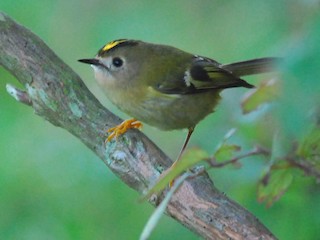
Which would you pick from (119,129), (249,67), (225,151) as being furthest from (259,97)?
(249,67)

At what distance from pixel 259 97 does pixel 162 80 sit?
1056 mm

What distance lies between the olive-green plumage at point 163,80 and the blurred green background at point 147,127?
10 centimetres

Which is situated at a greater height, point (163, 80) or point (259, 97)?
point (163, 80)

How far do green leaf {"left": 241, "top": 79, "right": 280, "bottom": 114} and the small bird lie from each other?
859 millimetres

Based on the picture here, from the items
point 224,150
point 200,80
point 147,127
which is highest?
point 147,127

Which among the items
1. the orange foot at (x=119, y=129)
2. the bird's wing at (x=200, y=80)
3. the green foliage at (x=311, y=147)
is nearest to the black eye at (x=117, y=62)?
the bird's wing at (x=200, y=80)

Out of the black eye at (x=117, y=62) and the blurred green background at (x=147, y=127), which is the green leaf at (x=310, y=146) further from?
the black eye at (x=117, y=62)

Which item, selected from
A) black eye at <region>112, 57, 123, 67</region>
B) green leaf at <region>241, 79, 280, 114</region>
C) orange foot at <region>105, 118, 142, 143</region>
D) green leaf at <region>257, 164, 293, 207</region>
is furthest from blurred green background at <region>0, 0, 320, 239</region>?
black eye at <region>112, 57, 123, 67</region>

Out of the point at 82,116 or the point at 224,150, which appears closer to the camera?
the point at 224,150

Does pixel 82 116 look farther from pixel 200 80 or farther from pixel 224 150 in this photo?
pixel 224 150

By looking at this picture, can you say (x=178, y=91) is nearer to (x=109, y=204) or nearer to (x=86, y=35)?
(x=109, y=204)

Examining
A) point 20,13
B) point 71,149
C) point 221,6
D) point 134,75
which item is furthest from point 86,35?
point 134,75

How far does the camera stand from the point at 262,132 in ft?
6.93

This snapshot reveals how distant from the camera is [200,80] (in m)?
2.83
